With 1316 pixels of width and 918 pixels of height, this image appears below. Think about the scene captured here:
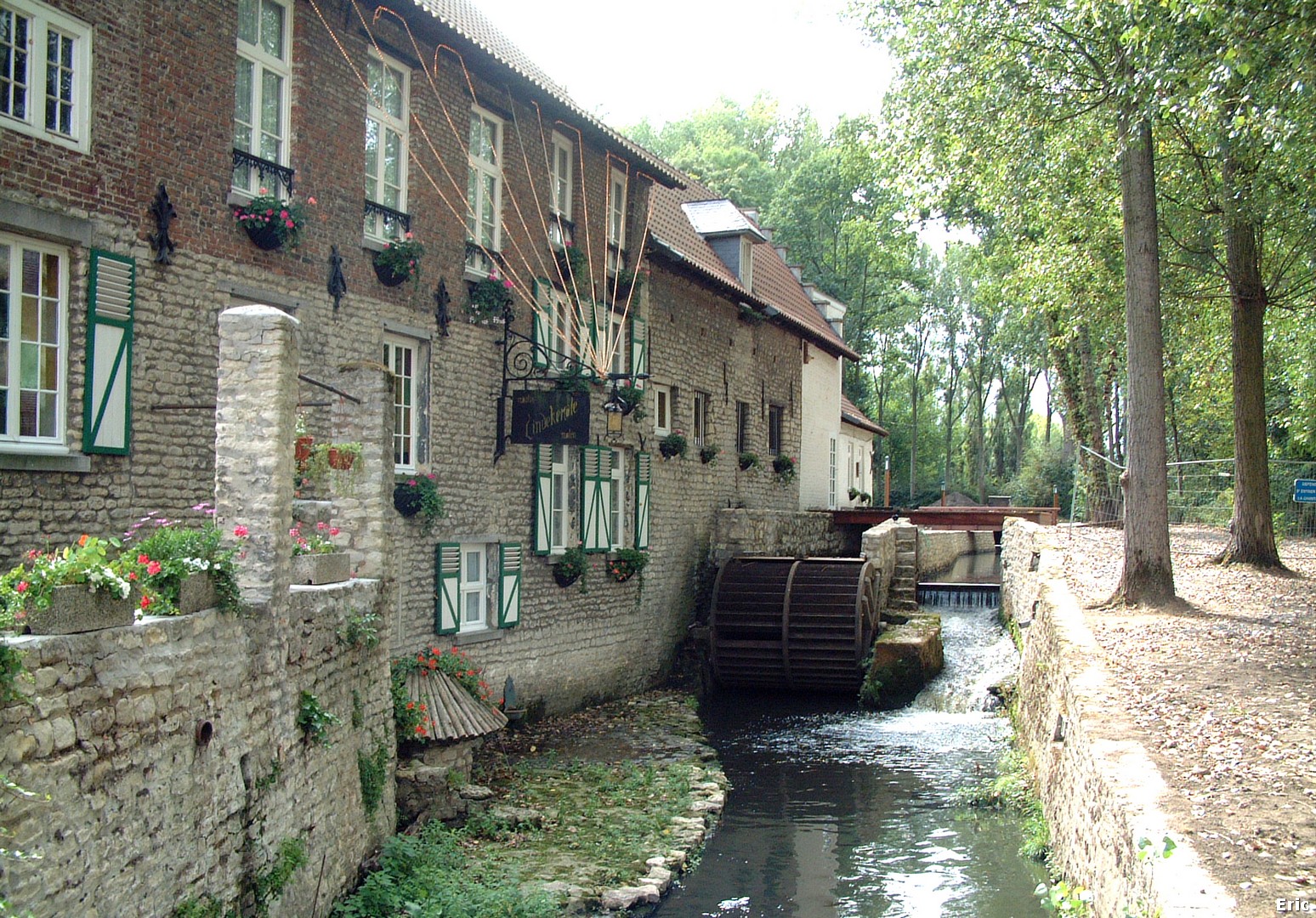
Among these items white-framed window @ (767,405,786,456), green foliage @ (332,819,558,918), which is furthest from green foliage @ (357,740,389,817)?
white-framed window @ (767,405,786,456)

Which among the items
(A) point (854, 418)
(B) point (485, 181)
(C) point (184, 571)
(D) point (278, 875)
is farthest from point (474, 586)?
(A) point (854, 418)

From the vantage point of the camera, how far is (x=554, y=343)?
14172 mm

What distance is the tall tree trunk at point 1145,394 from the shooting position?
11.5 m

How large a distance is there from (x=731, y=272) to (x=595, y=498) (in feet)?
26.1

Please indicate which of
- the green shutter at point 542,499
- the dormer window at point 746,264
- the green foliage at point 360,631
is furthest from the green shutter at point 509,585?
the dormer window at point 746,264

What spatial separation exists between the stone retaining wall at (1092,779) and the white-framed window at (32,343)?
7112mm

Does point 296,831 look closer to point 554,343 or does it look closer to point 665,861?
point 665,861

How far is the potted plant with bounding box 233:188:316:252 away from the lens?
9.29m

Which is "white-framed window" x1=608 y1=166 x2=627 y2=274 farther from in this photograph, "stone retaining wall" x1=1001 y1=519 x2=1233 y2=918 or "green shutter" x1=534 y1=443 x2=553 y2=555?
"stone retaining wall" x1=1001 y1=519 x2=1233 y2=918

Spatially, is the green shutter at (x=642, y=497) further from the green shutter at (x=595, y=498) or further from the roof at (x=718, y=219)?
the roof at (x=718, y=219)

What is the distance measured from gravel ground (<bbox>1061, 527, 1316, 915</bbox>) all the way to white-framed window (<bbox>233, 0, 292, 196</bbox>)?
27.0 ft

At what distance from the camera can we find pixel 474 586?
12562 mm

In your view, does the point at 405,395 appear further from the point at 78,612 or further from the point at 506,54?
the point at 78,612

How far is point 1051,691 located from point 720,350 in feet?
36.7
